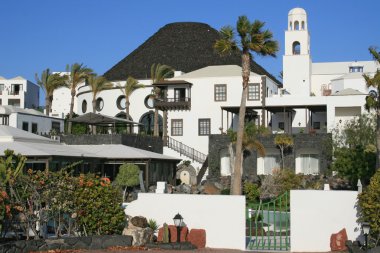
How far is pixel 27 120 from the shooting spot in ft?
181

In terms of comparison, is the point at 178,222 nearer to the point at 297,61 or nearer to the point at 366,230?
the point at 366,230

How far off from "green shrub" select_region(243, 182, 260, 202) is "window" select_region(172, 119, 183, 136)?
16.6m

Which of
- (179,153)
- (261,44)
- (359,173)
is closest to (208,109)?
(179,153)

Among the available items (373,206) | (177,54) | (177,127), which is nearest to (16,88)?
(177,54)

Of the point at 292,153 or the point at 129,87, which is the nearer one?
the point at 292,153

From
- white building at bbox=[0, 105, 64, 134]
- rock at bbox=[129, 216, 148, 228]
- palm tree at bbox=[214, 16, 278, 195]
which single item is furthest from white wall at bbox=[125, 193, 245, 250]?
white building at bbox=[0, 105, 64, 134]

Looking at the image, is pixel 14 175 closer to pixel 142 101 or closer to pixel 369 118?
pixel 369 118

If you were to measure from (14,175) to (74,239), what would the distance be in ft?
9.04

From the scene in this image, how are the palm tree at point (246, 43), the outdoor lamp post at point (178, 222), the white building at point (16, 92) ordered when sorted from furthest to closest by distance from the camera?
1. the white building at point (16, 92)
2. the palm tree at point (246, 43)
3. the outdoor lamp post at point (178, 222)

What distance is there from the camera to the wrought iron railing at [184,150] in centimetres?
5201

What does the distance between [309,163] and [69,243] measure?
30119 mm

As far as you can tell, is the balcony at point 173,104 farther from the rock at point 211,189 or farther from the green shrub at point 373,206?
the green shrub at point 373,206

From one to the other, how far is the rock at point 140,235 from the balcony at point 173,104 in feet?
111

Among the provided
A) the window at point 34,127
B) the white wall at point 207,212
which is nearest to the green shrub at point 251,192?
the white wall at point 207,212
